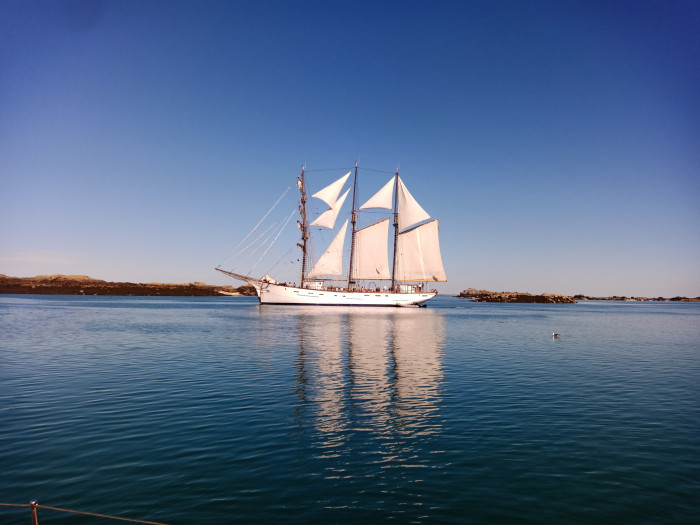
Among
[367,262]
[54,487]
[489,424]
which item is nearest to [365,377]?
[489,424]

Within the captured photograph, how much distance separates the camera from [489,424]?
1372 cm

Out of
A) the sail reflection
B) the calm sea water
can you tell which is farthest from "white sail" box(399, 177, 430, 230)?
the calm sea water

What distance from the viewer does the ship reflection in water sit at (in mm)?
10859

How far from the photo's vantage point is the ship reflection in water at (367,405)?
10.9 meters

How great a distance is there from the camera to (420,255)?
4272 inches

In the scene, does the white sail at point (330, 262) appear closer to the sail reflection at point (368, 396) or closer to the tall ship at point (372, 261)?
the tall ship at point (372, 261)

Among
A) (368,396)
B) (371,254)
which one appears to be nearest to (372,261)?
(371,254)

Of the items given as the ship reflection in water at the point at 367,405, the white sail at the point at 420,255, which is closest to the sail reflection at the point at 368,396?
the ship reflection in water at the point at 367,405

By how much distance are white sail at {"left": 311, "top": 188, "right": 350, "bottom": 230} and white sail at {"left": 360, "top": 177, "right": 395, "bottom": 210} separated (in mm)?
6362

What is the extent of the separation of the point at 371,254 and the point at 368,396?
3698 inches

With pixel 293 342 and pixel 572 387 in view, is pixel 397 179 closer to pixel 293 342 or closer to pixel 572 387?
pixel 293 342

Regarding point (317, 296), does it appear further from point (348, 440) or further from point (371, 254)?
point (348, 440)

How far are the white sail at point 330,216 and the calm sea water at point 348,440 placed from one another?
88529 mm

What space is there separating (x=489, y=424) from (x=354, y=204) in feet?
340
